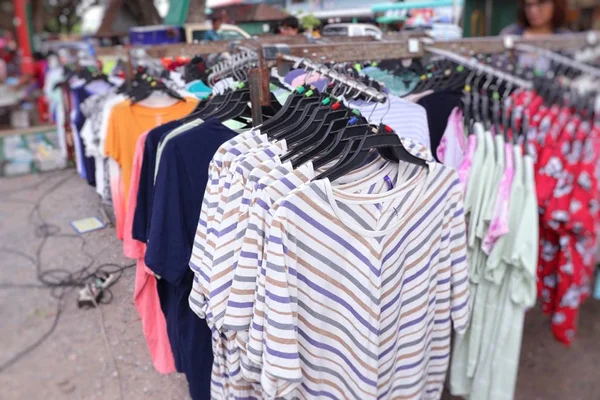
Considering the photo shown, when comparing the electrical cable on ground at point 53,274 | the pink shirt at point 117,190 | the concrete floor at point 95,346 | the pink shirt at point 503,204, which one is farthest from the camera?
the pink shirt at point 117,190

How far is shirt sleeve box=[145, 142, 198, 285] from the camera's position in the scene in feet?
2.95

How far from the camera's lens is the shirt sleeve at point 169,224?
2.95ft

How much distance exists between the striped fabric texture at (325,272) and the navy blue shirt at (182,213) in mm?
92

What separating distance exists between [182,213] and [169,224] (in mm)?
35

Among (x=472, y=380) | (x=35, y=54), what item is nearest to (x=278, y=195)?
(x=472, y=380)

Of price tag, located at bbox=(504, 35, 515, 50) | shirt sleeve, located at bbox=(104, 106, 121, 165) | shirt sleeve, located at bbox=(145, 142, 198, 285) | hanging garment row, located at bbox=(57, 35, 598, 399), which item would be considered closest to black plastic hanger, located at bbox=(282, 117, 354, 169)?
hanging garment row, located at bbox=(57, 35, 598, 399)

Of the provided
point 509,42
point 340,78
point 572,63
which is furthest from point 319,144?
point 509,42

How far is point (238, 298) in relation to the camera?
0.73 m

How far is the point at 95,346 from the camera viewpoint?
1.32m

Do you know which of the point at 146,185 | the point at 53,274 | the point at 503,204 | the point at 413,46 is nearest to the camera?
the point at 503,204

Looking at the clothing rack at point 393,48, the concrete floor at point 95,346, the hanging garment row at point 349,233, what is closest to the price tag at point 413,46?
the clothing rack at point 393,48

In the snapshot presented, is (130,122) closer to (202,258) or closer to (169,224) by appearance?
(169,224)

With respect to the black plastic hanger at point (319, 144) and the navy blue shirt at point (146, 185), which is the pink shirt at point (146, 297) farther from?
the black plastic hanger at point (319, 144)

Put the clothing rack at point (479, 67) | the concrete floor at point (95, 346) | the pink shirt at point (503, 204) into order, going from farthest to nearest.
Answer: the clothing rack at point (479, 67)
the pink shirt at point (503, 204)
the concrete floor at point (95, 346)
